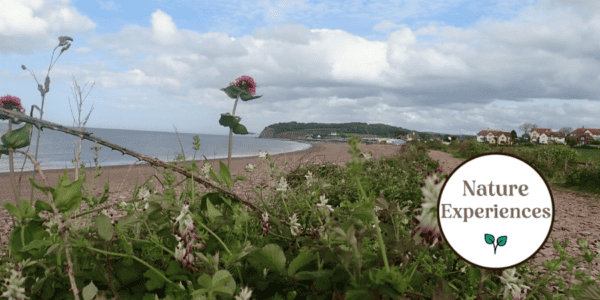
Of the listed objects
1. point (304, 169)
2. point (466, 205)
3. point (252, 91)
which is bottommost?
point (304, 169)

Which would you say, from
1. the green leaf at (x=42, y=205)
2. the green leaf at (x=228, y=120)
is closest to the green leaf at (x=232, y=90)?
the green leaf at (x=228, y=120)

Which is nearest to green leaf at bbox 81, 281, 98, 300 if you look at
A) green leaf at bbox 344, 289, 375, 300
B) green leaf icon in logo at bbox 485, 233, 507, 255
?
green leaf at bbox 344, 289, 375, 300

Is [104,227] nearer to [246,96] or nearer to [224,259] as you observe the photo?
[224,259]

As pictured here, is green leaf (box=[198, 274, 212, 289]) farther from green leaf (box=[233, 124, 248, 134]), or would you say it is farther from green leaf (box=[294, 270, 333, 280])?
green leaf (box=[233, 124, 248, 134])

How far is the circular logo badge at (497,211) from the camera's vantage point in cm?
115

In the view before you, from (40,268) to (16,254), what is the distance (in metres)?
0.27

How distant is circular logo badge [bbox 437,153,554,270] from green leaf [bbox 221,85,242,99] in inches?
137

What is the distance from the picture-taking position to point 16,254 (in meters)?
1.11

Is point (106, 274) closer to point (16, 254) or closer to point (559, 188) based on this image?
point (16, 254)

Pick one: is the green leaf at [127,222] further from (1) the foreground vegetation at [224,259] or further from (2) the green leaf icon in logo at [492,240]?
(2) the green leaf icon in logo at [492,240]

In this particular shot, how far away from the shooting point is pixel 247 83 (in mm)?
4559

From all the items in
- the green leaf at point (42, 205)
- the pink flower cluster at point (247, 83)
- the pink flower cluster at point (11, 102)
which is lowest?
the green leaf at point (42, 205)

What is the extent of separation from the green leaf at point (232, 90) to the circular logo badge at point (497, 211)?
11.4ft

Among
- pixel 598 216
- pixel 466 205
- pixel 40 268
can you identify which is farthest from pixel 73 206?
pixel 598 216
